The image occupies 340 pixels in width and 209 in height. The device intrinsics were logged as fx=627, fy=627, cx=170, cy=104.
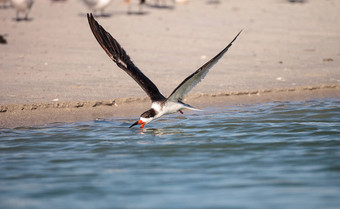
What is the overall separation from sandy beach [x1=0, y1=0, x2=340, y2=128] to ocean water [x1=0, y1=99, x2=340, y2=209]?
1.89 ft

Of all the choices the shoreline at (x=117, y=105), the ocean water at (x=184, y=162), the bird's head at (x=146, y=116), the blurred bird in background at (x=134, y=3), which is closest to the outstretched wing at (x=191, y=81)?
the bird's head at (x=146, y=116)

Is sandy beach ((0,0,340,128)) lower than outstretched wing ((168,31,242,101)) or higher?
lower

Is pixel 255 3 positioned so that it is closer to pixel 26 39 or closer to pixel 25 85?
pixel 26 39

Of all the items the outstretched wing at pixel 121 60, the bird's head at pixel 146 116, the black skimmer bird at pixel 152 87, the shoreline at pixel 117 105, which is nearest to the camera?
the black skimmer bird at pixel 152 87

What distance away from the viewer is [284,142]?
6797 millimetres

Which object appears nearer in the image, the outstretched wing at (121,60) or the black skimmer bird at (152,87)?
the black skimmer bird at (152,87)

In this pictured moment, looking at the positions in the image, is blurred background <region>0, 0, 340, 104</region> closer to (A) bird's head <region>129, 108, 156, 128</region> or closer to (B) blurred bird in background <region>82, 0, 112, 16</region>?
(B) blurred bird in background <region>82, 0, 112, 16</region>

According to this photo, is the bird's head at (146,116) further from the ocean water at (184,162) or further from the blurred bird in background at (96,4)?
the blurred bird in background at (96,4)

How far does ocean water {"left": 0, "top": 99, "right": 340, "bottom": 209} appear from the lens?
4988mm

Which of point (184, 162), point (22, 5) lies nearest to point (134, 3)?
point (22, 5)

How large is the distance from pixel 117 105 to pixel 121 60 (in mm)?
644

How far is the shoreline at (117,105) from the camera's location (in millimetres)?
7652

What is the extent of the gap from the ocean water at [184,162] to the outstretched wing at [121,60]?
48 centimetres

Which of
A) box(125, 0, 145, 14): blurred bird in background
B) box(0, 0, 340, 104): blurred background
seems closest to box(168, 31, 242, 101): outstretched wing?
box(0, 0, 340, 104): blurred background
